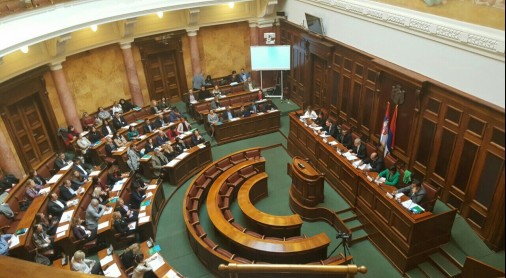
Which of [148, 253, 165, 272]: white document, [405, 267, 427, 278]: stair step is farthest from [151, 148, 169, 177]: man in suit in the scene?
[405, 267, 427, 278]: stair step

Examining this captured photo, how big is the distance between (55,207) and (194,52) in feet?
26.1

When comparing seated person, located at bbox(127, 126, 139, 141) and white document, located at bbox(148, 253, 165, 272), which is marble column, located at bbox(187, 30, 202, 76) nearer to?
seated person, located at bbox(127, 126, 139, 141)

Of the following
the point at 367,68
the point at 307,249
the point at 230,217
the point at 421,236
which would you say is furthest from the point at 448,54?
the point at 230,217

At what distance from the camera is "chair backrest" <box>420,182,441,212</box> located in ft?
24.3

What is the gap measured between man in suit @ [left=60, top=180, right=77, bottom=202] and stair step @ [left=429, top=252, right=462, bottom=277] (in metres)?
8.19

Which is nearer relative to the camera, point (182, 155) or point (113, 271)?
point (113, 271)

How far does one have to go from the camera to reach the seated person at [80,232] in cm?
782

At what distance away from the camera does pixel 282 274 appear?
113 inches

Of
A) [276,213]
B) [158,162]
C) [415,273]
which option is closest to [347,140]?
[276,213]

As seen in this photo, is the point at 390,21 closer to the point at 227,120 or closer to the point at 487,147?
the point at 487,147

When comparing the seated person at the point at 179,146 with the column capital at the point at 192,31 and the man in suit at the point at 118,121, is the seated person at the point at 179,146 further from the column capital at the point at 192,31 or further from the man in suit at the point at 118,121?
the column capital at the point at 192,31

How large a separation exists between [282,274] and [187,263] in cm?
544

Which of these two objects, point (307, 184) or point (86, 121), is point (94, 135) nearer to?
point (86, 121)

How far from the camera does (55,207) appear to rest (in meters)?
8.48
